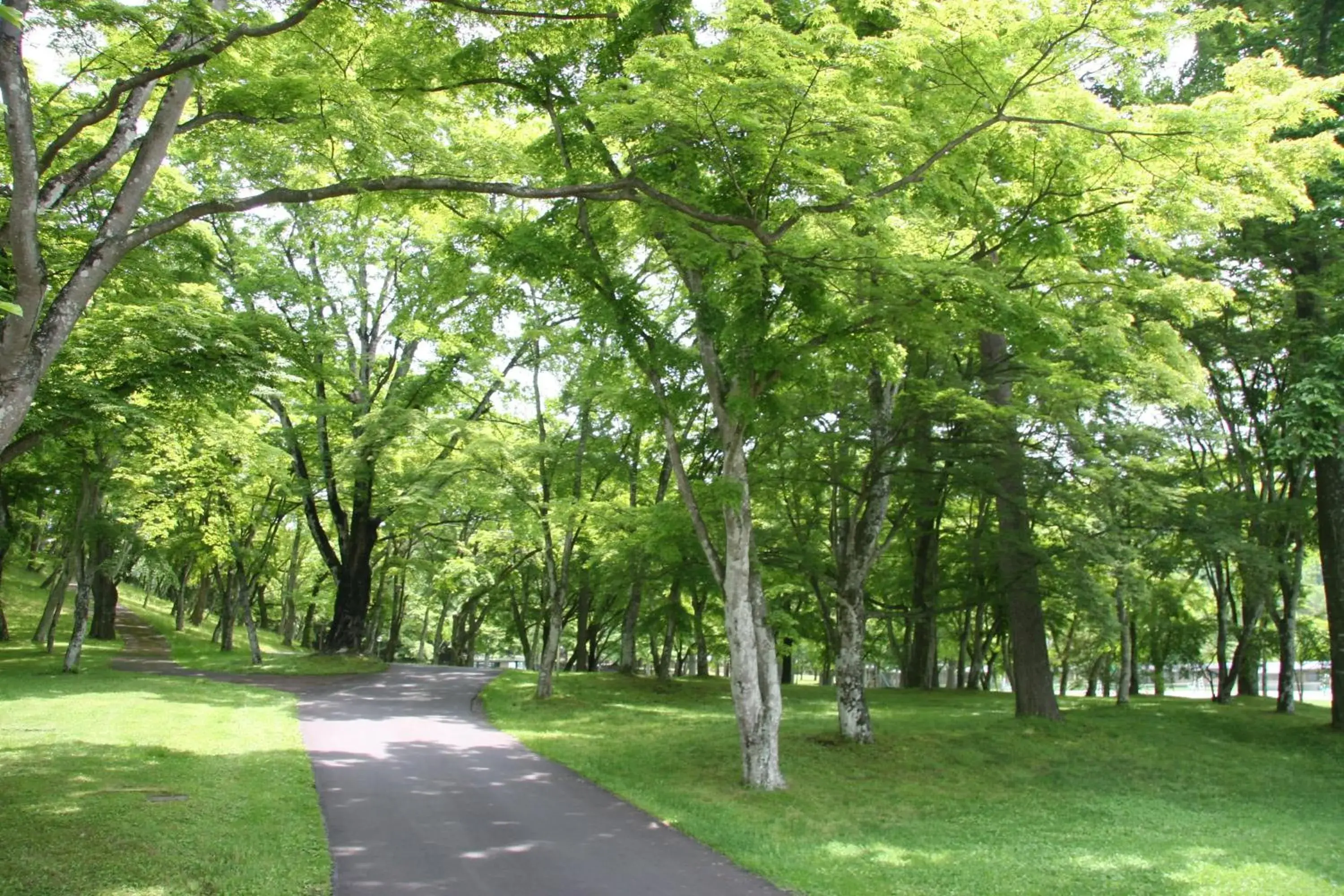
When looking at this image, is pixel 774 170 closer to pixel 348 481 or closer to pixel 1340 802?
pixel 1340 802

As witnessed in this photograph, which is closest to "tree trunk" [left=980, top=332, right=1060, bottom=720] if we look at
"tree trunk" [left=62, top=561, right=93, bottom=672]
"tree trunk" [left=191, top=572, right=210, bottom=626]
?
"tree trunk" [left=62, top=561, right=93, bottom=672]

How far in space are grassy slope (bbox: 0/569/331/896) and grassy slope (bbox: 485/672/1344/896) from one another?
3797 millimetres

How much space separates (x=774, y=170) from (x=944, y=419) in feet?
26.0

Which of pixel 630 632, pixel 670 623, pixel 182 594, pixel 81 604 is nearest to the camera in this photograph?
pixel 81 604

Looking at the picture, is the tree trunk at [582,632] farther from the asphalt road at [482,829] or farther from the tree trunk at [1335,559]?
the tree trunk at [1335,559]

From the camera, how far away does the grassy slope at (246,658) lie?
24.8 m

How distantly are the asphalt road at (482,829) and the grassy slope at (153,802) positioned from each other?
1.25 feet

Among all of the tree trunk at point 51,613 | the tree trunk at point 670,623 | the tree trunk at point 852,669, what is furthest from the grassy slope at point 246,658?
the tree trunk at point 852,669

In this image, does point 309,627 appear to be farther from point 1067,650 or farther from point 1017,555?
point 1017,555

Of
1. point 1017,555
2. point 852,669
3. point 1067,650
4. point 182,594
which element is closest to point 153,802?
point 852,669

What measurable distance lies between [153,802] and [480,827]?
10.0ft

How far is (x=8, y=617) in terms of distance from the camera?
113 ft

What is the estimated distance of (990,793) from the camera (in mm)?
12164

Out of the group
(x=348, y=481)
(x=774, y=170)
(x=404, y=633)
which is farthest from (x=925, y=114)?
(x=404, y=633)
